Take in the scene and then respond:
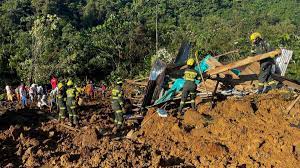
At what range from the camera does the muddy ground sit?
862 centimetres

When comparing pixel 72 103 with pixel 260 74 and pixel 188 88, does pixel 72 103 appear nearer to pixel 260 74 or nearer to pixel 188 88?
pixel 188 88

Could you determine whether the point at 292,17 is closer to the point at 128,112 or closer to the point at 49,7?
the point at 49,7

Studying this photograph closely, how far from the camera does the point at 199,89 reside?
13438 mm

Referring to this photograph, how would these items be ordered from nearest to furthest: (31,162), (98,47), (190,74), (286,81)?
(31,162), (190,74), (286,81), (98,47)

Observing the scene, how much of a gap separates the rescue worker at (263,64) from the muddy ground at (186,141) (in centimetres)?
60

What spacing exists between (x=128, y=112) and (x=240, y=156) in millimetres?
5936

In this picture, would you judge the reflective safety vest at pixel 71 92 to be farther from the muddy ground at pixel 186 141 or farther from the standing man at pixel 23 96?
the standing man at pixel 23 96

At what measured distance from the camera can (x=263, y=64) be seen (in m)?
12.2

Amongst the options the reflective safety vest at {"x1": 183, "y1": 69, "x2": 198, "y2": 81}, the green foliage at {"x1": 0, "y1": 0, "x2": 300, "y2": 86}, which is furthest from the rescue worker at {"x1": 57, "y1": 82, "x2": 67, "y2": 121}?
the green foliage at {"x1": 0, "y1": 0, "x2": 300, "y2": 86}

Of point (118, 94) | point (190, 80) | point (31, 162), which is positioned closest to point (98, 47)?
point (118, 94)

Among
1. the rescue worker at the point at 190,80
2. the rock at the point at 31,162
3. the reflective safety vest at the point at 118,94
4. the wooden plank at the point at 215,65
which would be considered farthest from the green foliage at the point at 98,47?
the rock at the point at 31,162

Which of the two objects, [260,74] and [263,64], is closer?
[263,64]

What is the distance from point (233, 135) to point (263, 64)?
3525 mm

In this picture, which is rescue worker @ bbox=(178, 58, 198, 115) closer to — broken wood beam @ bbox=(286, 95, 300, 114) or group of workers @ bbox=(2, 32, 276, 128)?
group of workers @ bbox=(2, 32, 276, 128)
